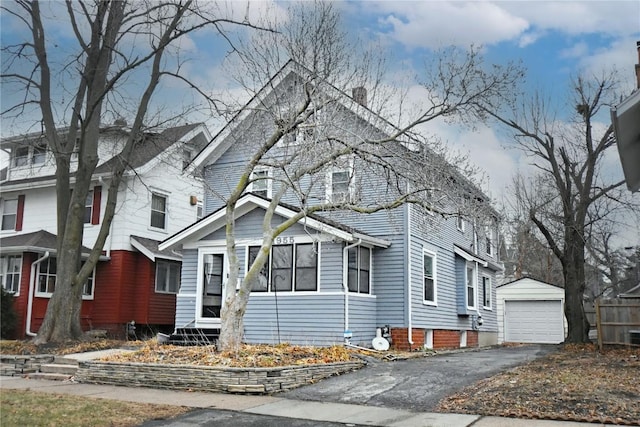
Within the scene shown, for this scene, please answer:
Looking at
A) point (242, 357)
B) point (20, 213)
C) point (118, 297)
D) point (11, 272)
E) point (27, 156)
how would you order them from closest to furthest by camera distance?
point (242, 357) → point (11, 272) → point (118, 297) → point (20, 213) → point (27, 156)

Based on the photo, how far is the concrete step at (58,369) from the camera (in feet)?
40.7

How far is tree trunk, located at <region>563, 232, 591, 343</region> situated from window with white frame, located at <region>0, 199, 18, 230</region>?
2078cm

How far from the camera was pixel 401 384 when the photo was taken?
405 inches

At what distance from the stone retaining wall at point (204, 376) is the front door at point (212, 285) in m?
6.37

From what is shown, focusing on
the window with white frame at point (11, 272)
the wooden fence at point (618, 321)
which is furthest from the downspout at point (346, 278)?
the window with white frame at point (11, 272)

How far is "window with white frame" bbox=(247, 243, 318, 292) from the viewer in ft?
54.0

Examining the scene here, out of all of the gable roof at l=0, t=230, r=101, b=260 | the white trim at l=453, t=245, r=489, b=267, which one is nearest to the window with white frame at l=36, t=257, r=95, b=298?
the gable roof at l=0, t=230, r=101, b=260

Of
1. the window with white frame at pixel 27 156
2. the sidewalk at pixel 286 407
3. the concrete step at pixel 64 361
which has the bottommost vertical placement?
the sidewalk at pixel 286 407

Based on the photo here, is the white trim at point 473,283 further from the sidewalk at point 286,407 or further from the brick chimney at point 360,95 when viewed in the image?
the sidewalk at point 286,407

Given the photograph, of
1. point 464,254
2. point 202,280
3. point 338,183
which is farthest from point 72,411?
point 464,254

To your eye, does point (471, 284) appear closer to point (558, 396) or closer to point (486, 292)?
point (486, 292)

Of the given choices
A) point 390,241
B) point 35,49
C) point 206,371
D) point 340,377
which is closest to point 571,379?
point 340,377

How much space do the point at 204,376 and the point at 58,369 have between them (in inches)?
169

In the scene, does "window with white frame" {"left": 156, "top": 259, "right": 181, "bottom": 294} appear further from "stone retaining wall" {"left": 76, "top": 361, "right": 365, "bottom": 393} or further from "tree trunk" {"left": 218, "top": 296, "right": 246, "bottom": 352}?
"stone retaining wall" {"left": 76, "top": 361, "right": 365, "bottom": 393}
